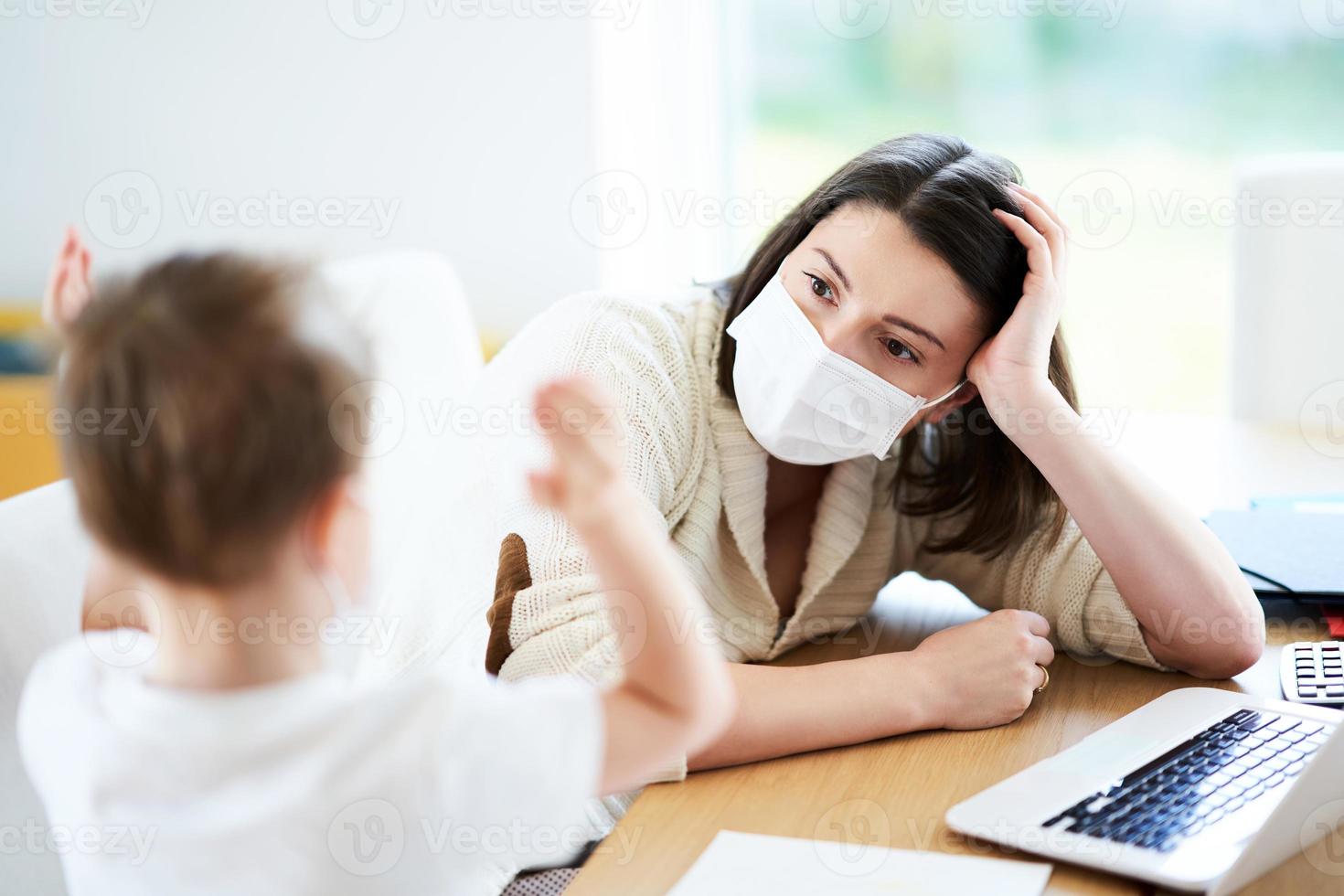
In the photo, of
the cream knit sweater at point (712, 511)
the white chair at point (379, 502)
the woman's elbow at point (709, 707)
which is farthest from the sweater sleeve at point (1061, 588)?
the woman's elbow at point (709, 707)

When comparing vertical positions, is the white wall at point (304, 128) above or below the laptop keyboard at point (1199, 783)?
above

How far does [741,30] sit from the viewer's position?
3025 mm

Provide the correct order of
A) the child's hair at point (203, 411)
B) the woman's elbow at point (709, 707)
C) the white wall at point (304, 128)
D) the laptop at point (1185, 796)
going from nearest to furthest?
the child's hair at point (203, 411)
the woman's elbow at point (709, 707)
the laptop at point (1185, 796)
the white wall at point (304, 128)

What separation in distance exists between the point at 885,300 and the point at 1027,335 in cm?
16

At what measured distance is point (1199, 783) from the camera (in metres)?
0.91

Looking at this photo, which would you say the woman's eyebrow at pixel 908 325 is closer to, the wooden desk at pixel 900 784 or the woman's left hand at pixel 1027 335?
the woman's left hand at pixel 1027 335

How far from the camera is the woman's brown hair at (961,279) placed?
119cm

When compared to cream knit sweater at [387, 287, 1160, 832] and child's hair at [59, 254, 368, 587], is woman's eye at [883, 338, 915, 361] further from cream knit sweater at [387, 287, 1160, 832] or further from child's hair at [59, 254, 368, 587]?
child's hair at [59, 254, 368, 587]

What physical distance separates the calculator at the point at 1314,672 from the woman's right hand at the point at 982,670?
0.22 meters

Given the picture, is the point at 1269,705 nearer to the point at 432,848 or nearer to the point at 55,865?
the point at 432,848

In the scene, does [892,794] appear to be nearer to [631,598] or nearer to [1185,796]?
[1185,796]

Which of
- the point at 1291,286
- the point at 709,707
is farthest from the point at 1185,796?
the point at 1291,286

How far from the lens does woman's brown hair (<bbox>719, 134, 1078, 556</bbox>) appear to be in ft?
3.90

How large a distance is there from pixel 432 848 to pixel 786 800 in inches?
→ 13.0
